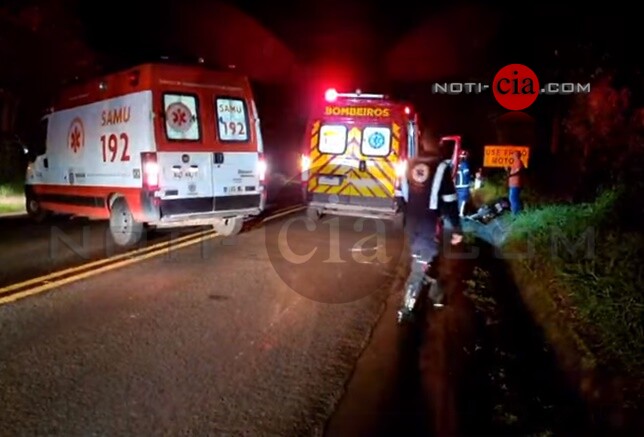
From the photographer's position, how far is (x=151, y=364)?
17.0 feet

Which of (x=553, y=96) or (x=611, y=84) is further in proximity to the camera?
(x=553, y=96)

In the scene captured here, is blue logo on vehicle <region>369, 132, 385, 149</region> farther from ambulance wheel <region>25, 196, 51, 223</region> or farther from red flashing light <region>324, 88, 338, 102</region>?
ambulance wheel <region>25, 196, 51, 223</region>

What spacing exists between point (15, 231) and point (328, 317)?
773 cm

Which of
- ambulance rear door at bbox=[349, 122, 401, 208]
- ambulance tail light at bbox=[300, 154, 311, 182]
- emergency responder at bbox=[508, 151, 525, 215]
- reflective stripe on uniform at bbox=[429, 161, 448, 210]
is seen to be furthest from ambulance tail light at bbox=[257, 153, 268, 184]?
emergency responder at bbox=[508, 151, 525, 215]

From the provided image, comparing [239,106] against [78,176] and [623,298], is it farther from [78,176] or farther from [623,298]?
[623,298]

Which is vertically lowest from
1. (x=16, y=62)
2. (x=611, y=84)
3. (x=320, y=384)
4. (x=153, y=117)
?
(x=320, y=384)

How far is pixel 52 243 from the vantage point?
34.6 ft

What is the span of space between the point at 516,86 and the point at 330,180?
979cm

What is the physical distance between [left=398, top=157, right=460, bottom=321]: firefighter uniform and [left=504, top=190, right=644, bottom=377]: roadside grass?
148 cm

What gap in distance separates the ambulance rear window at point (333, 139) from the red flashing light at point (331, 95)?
0.50m

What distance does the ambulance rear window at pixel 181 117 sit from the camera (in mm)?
9297

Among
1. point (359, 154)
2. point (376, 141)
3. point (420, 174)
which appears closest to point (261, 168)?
point (359, 154)

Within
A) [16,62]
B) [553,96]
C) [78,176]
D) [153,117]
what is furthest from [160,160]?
[553,96]

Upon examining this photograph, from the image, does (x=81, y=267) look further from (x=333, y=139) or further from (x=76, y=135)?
(x=333, y=139)
